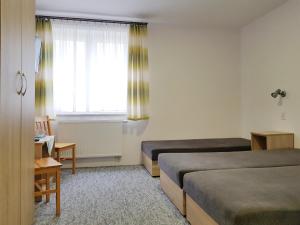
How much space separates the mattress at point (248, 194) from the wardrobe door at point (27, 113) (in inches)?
50.9

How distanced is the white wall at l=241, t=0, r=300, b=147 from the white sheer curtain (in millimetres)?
2255

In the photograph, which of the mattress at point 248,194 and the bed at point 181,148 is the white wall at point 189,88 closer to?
the bed at point 181,148

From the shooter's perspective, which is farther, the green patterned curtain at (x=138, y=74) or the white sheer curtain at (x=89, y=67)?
the green patterned curtain at (x=138, y=74)

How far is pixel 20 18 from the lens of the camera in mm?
1767

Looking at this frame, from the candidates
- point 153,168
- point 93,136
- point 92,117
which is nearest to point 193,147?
point 153,168

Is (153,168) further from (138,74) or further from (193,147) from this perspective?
(138,74)

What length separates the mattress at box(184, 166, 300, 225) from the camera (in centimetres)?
151

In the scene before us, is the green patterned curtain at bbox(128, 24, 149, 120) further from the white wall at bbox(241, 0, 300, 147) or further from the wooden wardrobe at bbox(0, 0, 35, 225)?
the wooden wardrobe at bbox(0, 0, 35, 225)

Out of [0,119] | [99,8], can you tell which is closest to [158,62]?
[99,8]

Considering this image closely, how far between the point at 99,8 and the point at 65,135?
6.82ft

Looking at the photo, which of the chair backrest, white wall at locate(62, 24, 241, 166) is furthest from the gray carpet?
white wall at locate(62, 24, 241, 166)

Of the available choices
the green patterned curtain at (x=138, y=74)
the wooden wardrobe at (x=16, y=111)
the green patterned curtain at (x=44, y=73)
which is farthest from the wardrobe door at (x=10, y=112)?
the green patterned curtain at (x=138, y=74)

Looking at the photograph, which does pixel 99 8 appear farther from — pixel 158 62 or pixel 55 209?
pixel 55 209

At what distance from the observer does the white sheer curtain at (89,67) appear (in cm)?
435
